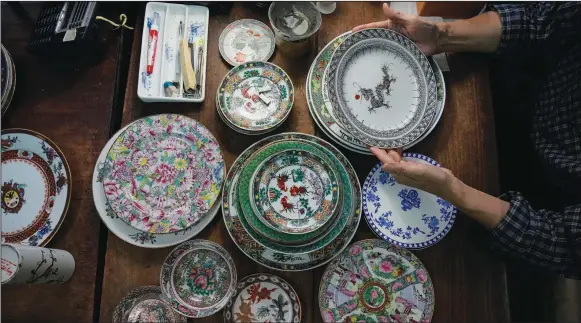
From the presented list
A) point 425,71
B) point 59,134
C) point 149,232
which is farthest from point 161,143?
point 425,71

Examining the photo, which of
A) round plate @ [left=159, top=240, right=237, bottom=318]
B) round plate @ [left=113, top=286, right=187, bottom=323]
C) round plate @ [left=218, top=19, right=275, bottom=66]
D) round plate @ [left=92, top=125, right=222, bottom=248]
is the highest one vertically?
round plate @ [left=218, top=19, right=275, bottom=66]

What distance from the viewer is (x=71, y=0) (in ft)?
4.79

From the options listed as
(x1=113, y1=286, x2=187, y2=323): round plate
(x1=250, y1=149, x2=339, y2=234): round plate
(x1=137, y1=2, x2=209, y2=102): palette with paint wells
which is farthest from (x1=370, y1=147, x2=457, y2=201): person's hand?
(x1=113, y1=286, x2=187, y2=323): round plate

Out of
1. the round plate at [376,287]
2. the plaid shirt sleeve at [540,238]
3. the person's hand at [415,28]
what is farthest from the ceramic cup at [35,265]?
the plaid shirt sleeve at [540,238]

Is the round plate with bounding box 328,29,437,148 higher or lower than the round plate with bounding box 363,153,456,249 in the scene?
higher

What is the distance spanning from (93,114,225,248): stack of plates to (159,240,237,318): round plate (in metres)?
0.05

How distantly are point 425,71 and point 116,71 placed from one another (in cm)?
102

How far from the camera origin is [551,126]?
4.79 feet

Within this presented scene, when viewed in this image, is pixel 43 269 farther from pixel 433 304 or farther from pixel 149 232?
pixel 433 304

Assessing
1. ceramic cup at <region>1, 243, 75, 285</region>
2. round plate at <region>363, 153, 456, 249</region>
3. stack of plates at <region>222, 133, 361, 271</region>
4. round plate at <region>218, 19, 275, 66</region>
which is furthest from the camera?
round plate at <region>218, 19, 275, 66</region>

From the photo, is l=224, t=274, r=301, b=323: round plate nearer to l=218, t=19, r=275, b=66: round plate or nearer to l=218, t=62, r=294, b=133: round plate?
l=218, t=62, r=294, b=133: round plate

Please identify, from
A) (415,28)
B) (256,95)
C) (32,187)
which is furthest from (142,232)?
(415,28)

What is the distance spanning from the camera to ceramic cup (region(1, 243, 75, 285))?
1082mm

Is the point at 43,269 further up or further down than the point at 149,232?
further down
